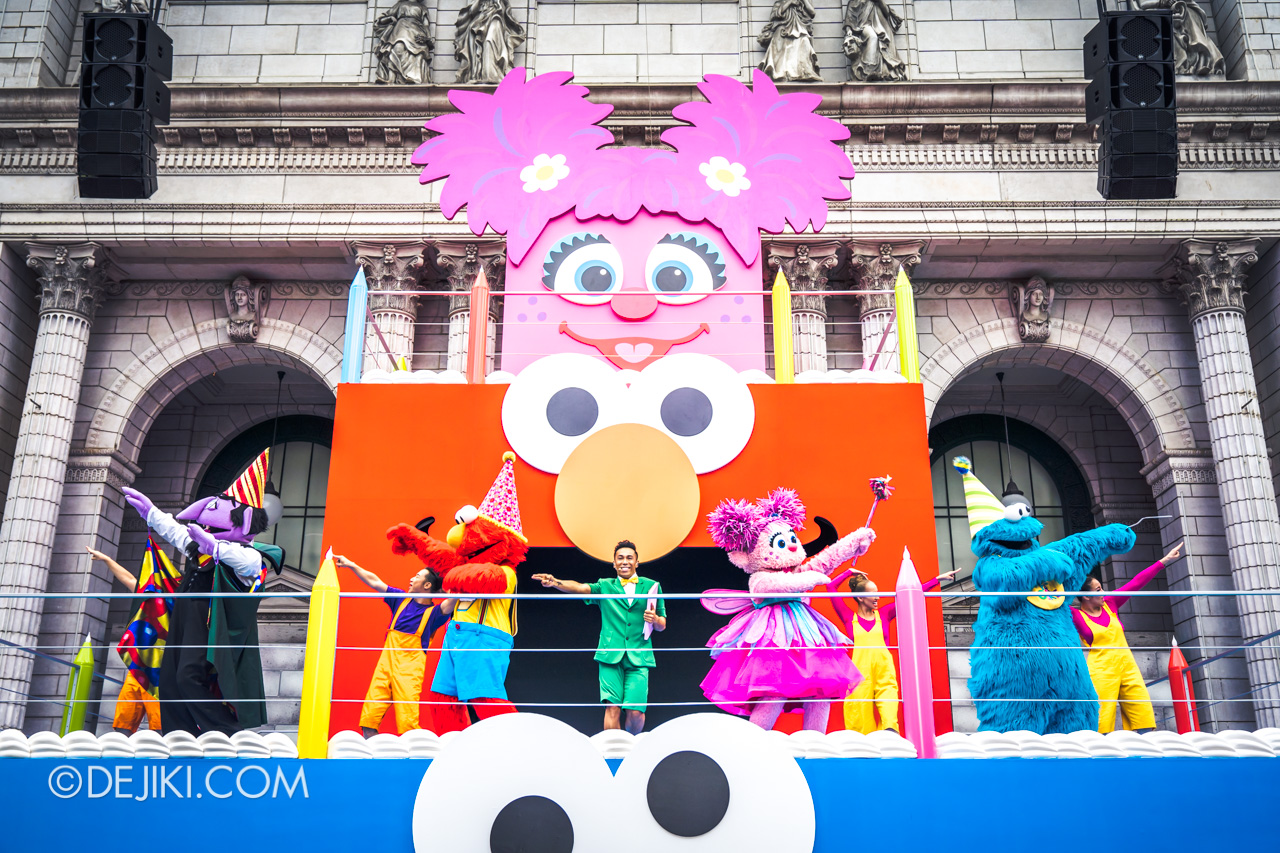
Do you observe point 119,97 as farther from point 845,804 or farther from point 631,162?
point 845,804

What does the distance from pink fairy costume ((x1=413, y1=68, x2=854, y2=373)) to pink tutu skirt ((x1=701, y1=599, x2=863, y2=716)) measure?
3736 millimetres

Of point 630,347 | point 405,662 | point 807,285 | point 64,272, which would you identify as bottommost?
point 405,662

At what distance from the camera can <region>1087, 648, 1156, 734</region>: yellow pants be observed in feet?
26.2

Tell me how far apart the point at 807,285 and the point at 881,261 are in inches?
42.3

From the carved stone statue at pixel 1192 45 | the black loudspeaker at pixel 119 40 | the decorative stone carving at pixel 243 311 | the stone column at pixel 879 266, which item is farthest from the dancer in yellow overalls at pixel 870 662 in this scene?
the carved stone statue at pixel 1192 45

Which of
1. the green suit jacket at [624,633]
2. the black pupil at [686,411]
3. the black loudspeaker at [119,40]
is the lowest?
the green suit jacket at [624,633]

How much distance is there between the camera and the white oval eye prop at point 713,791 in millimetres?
5246

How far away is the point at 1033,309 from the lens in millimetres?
15664

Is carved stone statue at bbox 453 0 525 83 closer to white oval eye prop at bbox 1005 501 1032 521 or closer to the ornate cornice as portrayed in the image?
the ornate cornice

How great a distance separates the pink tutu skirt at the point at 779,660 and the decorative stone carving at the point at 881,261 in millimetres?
9203

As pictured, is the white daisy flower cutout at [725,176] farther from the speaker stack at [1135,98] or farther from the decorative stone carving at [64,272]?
the decorative stone carving at [64,272]

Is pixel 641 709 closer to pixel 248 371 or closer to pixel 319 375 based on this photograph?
pixel 319 375

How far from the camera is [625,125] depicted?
15.5m

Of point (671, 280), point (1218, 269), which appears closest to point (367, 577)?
point (671, 280)
